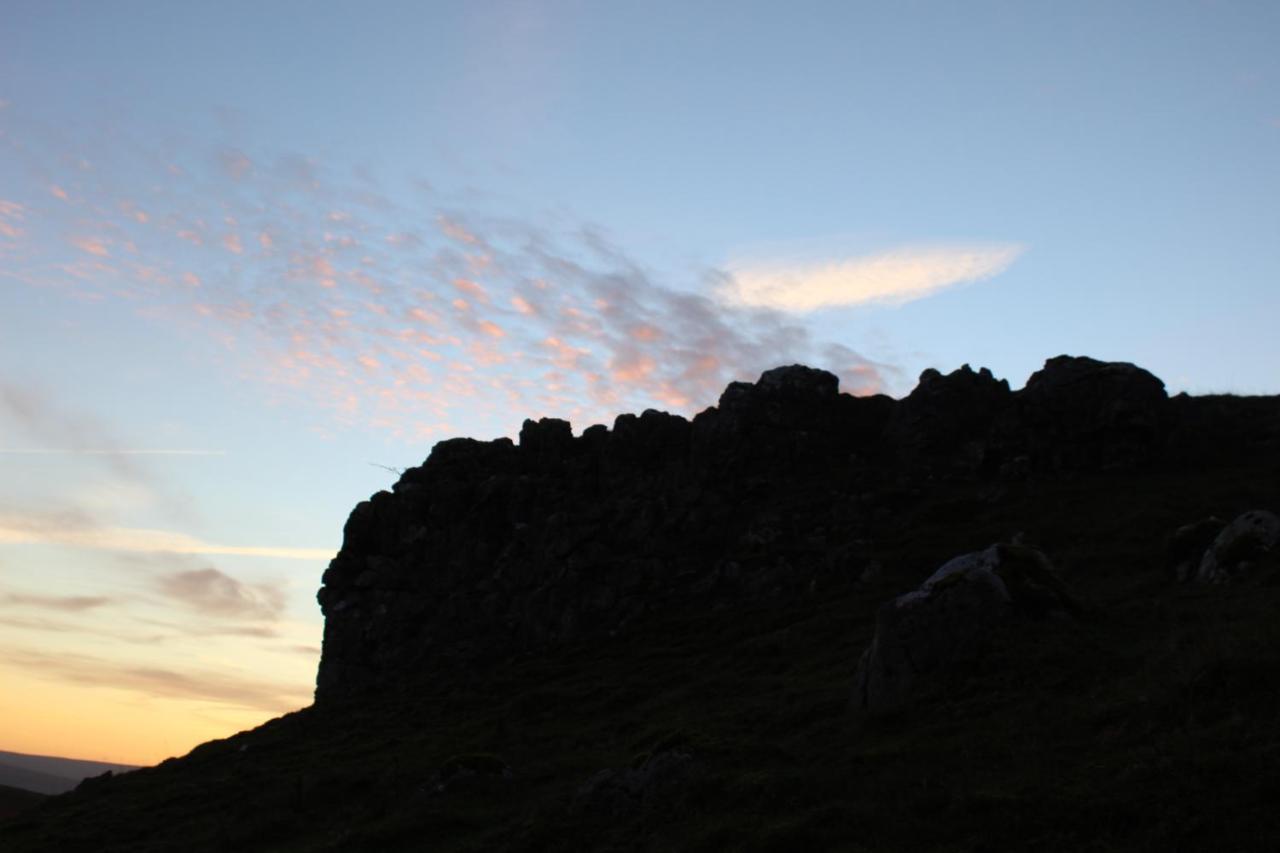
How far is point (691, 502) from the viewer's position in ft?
286

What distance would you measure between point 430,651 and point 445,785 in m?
46.7

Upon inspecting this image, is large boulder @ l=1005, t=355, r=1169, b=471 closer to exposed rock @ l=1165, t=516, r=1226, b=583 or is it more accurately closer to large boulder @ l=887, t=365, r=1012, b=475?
large boulder @ l=887, t=365, r=1012, b=475

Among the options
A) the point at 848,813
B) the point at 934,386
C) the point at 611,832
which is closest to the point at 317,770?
the point at 611,832

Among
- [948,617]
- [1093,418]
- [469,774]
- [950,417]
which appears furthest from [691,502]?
[948,617]

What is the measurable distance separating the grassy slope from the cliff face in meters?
5.25

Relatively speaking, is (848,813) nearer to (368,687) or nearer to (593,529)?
(593,529)

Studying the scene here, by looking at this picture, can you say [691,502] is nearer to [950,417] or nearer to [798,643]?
[950,417]

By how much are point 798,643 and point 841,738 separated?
85.8 ft

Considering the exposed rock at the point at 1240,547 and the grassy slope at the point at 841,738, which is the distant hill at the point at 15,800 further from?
the exposed rock at the point at 1240,547

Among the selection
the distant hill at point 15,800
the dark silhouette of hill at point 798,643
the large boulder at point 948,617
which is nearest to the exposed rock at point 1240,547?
the dark silhouette of hill at point 798,643

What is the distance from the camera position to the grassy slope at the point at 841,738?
72.2ft

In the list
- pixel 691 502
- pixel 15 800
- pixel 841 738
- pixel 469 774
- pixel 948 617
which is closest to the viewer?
pixel 841 738

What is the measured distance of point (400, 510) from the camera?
101 metres

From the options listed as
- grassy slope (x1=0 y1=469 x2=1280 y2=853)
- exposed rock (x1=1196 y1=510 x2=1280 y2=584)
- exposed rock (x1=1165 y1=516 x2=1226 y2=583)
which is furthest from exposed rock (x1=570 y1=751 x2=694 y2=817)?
exposed rock (x1=1165 y1=516 x2=1226 y2=583)
